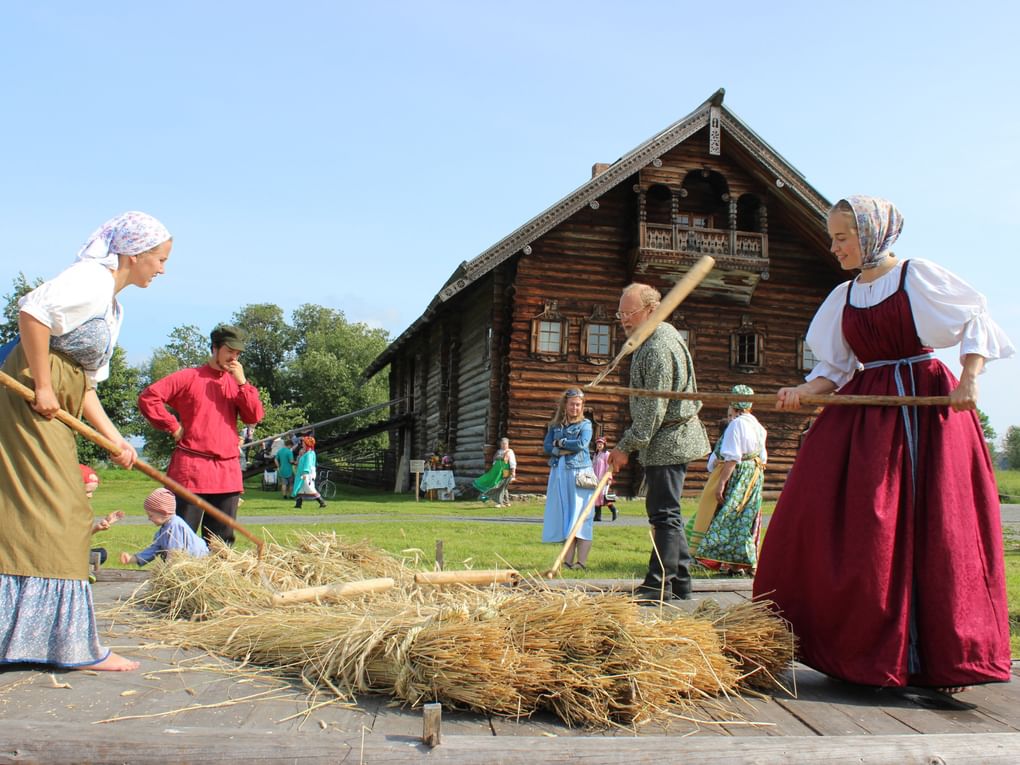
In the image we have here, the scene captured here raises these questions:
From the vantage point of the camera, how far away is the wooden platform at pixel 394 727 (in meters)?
2.18

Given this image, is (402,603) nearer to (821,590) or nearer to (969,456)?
(821,590)

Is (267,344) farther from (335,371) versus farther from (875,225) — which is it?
(875,225)

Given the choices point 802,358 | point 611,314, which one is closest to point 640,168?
point 611,314

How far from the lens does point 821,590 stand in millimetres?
3338

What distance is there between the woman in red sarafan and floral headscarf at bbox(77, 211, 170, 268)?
8.58 ft

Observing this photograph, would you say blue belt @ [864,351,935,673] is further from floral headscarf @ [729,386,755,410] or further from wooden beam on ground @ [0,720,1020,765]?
wooden beam on ground @ [0,720,1020,765]

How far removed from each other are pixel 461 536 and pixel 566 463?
307 centimetres

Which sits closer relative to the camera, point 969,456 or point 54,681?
point 54,681

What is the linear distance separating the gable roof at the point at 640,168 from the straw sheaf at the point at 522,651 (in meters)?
13.4

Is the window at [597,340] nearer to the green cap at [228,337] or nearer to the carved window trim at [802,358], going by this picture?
the carved window trim at [802,358]

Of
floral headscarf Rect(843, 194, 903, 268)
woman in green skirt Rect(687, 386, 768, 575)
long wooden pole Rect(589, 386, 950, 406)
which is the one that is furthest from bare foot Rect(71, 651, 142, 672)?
woman in green skirt Rect(687, 386, 768, 575)

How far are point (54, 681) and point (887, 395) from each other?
10.4ft

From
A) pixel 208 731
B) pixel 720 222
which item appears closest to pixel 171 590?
pixel 208 731

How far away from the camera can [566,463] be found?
7371mm
